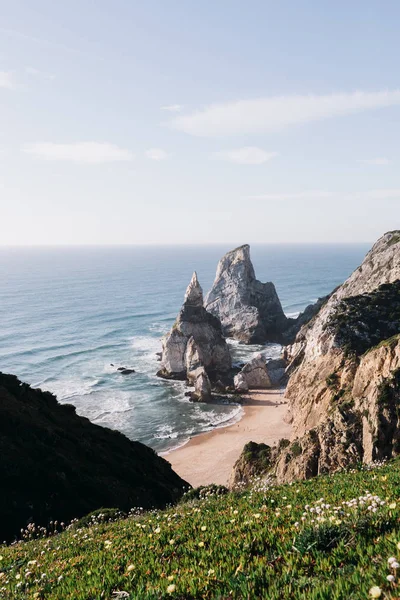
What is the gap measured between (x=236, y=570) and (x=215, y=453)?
46935 mm

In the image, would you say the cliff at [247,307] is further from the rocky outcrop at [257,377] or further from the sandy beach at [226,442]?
the sandy beach at [226,442]

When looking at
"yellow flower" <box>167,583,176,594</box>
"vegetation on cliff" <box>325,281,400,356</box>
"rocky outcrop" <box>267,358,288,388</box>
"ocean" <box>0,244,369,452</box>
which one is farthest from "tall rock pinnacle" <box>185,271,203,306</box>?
"yellow flower" <box>167,583,176,594</box>

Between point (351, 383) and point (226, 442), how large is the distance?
20244 mm

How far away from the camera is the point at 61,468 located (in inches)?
1001

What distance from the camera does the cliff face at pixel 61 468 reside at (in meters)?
22.3

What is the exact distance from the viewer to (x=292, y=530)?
21.4 feet

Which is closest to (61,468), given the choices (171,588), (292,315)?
(171,588)

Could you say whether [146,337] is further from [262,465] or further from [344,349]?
[262,465]

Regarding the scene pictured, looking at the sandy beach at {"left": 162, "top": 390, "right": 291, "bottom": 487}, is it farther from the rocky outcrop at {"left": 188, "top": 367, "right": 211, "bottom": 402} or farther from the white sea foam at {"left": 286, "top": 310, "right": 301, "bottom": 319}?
the white sea foam at {"left": 286, "top": 310, "right": 301, "bottom": 319}

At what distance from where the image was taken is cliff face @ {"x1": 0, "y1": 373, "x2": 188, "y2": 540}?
2230 cm

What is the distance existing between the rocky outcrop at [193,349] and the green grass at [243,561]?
6680 centimetres

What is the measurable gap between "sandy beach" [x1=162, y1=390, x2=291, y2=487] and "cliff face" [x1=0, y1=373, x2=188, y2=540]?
10896mm

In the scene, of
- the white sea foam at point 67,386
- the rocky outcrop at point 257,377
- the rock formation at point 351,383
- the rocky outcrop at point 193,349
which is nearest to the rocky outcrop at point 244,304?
the rocky outcrop at point 193,349

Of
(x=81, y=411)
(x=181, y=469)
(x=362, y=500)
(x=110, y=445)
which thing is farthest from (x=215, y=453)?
(x=362, y=500)
